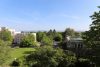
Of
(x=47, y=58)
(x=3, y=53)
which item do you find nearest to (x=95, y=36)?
(x=47, y=58)

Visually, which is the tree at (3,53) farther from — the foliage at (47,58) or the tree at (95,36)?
the tree at (95,36)

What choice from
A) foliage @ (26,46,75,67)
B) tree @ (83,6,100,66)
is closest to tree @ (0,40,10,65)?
foliage @ (26,46,75,67)

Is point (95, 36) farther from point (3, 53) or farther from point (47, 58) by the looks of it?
point (3, 53)

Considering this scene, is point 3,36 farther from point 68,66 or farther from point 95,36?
point 95,36

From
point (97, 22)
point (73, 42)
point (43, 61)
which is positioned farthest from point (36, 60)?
point (73, 42)

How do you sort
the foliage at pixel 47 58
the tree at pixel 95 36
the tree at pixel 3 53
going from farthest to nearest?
the tree at pixel 3 53 < the foliage at pixel 47 58 < the tree at pixel 95 36

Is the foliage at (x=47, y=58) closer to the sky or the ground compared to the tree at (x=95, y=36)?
closer to the ground

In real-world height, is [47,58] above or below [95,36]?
below

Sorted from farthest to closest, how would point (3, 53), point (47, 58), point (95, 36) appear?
point (3, 53) < point (47, 58) < point (95, 36)

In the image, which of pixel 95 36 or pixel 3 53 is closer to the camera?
pixel 95 36

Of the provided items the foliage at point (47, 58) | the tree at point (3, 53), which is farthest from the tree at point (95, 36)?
the tree at point (3, 53)

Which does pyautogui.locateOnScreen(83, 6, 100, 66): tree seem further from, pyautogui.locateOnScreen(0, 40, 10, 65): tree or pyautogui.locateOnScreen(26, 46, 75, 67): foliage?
pyautogui.locateOnScreen(0, 40, 10, 65): tree

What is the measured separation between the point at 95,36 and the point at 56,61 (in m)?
6.51

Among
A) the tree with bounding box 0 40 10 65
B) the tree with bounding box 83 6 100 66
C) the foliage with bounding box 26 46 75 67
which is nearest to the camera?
the tree with bounding box 83 6 100 66
